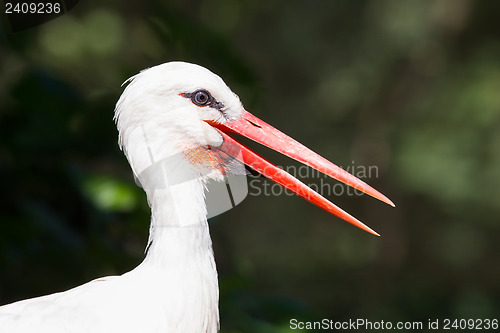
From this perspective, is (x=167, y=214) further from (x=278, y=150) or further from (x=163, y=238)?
(x=278, y=150)

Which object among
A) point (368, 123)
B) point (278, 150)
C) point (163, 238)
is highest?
point (368, 123)

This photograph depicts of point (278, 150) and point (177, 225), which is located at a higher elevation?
point (278, 150)

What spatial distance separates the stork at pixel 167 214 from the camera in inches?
72.9

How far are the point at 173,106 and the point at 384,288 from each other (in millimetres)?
5791

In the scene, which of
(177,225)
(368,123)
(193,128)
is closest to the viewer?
(177,225)

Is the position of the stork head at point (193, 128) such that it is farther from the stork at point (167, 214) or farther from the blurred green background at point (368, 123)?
the blurred green background at point (368, 123)

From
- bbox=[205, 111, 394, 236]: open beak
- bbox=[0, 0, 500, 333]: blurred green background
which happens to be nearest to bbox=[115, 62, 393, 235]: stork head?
bbox=[205, 111, 394, 236]: open beak

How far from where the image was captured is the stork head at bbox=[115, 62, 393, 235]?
196 cm

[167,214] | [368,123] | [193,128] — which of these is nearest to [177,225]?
[167,214]

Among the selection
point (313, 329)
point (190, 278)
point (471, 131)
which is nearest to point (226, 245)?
point (313, 329)

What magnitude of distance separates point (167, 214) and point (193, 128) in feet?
0.93

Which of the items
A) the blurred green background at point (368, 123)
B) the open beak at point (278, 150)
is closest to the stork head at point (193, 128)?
the open beak at point (278, 150)

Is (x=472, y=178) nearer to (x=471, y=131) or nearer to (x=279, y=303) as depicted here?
(x=471, y=131)

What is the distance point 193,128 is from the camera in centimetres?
203
